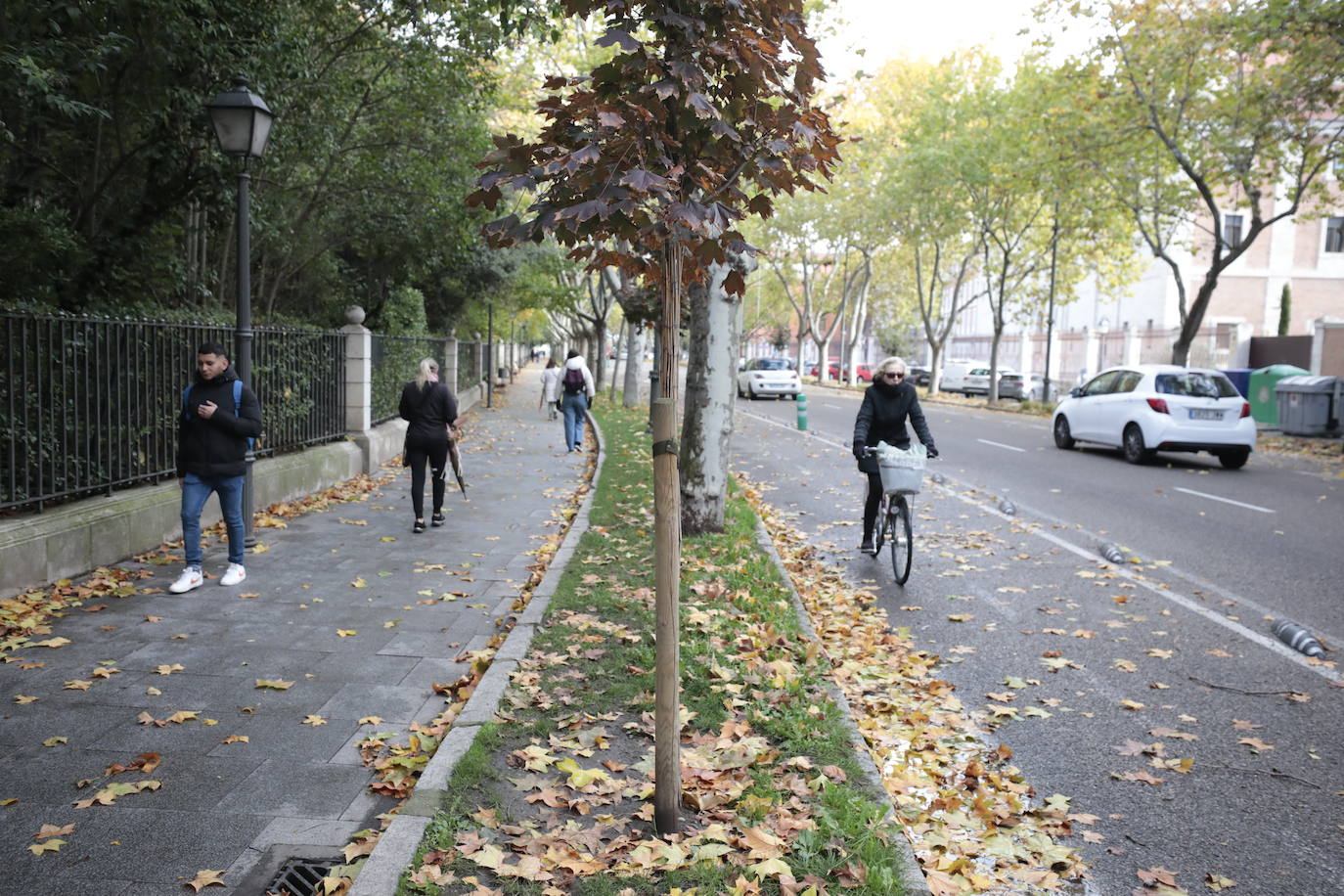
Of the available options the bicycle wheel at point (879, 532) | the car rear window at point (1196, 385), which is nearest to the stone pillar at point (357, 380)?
the bicycle wheel at point (879, 532)

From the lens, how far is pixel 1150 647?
6457 millimetres

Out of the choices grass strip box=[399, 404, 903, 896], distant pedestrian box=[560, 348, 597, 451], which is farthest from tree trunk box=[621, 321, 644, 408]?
grass strip box=[399, 404, 903, 896]

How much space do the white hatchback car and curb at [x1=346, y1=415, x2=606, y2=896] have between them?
1242 cm

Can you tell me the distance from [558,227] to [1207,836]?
3423 millimetres

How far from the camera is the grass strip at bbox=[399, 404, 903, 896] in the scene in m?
3.56

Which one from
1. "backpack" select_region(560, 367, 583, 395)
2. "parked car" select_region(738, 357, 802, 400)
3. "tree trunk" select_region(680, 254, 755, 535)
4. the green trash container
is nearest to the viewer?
"tree trunk" select_region(680, 254, 755, 535)

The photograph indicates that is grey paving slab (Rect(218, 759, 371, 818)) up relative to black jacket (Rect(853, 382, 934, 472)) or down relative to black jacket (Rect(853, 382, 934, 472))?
down

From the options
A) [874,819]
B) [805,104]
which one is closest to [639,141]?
[805,104]

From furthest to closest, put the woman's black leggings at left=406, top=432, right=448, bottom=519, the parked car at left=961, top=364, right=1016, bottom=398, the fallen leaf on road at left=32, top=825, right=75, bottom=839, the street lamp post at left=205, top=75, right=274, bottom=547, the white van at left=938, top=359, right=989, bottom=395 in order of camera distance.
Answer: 1. the white van at left=938, top=359, right=989, bottom=395
2. the parked car at left=961, top=364, right=1016, bottom=398
3. the woman's black leggings at left=406, top=432, right=448, bottom=519
4. the street lamp post at left=205, top=75, right=274, bottom=547
5. the fallen leaf on road at left=32, top=825, right=75, bottom=839

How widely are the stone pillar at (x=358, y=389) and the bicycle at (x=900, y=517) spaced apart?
840cm

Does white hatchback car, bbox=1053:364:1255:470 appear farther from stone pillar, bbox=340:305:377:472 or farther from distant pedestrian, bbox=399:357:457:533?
stone pillar, bbox=340:305:377:472

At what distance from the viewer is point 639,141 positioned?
347 cm

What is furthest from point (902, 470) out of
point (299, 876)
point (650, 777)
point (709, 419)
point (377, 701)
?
point (299, 876)

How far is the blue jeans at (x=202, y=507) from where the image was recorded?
7375mm
